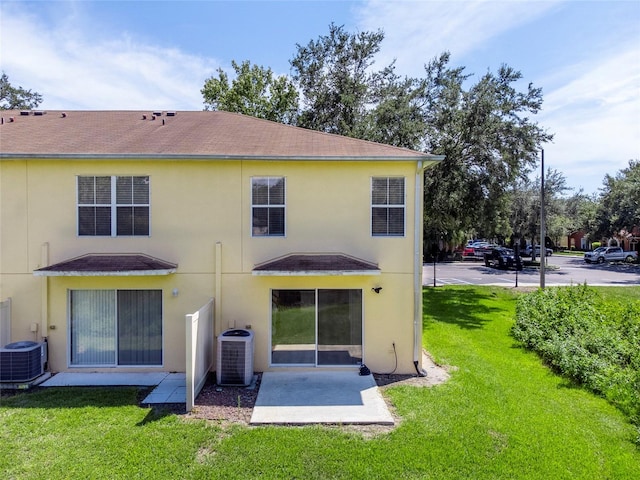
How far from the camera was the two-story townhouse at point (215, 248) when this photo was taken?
28.6 ft

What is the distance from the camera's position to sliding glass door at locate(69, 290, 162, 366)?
8.77m

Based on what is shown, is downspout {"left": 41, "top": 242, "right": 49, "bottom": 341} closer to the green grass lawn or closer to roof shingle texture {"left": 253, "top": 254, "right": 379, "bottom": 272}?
the green grass lawn

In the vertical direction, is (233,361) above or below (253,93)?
below

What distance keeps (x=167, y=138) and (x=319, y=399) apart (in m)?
7.65

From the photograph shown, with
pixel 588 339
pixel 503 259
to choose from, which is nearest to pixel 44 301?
pixel 588 339

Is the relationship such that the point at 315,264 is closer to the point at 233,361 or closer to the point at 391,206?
the point at 391,206

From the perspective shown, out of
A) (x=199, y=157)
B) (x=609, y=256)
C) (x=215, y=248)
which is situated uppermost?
(x=199, y=157)

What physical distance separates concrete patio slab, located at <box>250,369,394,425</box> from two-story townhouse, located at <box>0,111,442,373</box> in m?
0.55

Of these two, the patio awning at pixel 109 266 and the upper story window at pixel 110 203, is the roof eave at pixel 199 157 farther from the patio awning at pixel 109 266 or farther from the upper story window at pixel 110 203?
the patio awning at pixel 109 266

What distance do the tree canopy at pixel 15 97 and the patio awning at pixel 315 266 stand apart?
91.8 feet

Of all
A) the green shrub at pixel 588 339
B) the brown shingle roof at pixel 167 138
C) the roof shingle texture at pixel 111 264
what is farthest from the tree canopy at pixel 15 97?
the green shrub at pixel 588 339

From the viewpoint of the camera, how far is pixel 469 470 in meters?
5.05

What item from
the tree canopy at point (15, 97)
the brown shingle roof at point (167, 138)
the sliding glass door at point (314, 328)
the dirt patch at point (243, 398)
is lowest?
the dirt patch at point (243, 398)

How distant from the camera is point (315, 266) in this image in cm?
820
